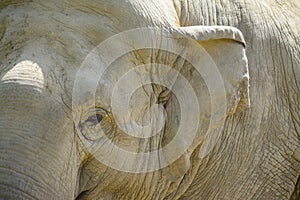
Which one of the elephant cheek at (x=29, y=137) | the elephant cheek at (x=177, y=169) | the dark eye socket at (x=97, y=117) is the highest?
the elephant cheek at (x=29, y=137)

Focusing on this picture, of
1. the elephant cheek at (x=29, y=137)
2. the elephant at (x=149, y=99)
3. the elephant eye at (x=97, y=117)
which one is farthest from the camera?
the elephant eye at (x=97, y=117)

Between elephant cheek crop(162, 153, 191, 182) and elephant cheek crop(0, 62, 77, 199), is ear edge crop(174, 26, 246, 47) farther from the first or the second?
elephant cheek crop(0, 62, 77, 199)

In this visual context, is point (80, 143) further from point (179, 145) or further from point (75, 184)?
point (179, 145)

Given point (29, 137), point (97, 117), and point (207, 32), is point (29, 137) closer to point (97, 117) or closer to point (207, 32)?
point (97, 117)

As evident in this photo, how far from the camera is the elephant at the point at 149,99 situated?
10.1 ft

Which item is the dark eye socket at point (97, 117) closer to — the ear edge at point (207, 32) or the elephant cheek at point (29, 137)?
the elephant cheek at point (29, 137)

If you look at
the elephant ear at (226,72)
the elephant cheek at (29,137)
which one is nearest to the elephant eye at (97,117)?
the elephant cheek at (29,137)

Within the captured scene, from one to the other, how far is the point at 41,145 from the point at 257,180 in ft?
4.76

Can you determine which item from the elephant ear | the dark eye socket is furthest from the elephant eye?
the elephant ear

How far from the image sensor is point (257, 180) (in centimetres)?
403

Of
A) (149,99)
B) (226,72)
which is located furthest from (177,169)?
(226,72)

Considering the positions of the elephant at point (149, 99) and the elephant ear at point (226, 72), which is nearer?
the elephant at point (149, 99)

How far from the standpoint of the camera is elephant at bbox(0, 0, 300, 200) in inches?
121

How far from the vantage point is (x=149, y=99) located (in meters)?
3.55
